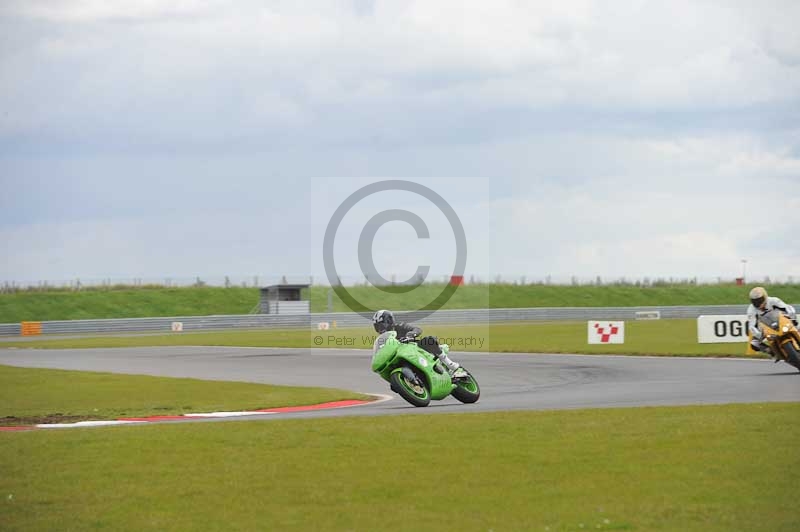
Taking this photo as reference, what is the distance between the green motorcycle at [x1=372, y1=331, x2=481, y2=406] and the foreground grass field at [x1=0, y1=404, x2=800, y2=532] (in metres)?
2.60

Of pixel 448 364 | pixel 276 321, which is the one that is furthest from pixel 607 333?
pixel 276 321

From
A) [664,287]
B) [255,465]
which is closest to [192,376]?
[255,465]

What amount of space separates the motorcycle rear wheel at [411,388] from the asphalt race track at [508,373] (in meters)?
0.25

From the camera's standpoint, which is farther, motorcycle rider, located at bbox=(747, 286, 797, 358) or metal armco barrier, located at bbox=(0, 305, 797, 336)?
metal armco barrier, located at bbox=(0, 305, 797, 336)

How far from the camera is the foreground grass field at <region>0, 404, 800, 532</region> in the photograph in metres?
9.30

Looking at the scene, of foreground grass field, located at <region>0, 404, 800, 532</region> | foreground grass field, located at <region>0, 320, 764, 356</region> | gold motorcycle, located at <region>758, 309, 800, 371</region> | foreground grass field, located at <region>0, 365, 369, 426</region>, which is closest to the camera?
foreground grass field, located at <region>0, 404, 800, 532</region>

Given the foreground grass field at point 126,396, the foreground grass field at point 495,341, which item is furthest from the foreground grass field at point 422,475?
the foreground grass field at point 495,341

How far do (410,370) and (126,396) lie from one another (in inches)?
341

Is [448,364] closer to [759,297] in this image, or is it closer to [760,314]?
[759,297]

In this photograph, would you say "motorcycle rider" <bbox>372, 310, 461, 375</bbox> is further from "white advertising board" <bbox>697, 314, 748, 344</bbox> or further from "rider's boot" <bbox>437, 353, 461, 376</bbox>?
"white advertising board" <bbox>697, 314, 748, 344</bbox>

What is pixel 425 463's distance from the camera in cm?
1177

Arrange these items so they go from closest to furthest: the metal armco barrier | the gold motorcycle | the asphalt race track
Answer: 1. the asphalt race track
2. the gold motorcycle
3. the metal armco barrier

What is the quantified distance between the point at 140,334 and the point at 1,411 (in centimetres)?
4409

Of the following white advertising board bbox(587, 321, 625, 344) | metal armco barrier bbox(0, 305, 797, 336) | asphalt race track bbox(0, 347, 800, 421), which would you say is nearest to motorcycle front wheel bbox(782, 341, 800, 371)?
asphalt race track bbox(0, 347, 800, 421)
